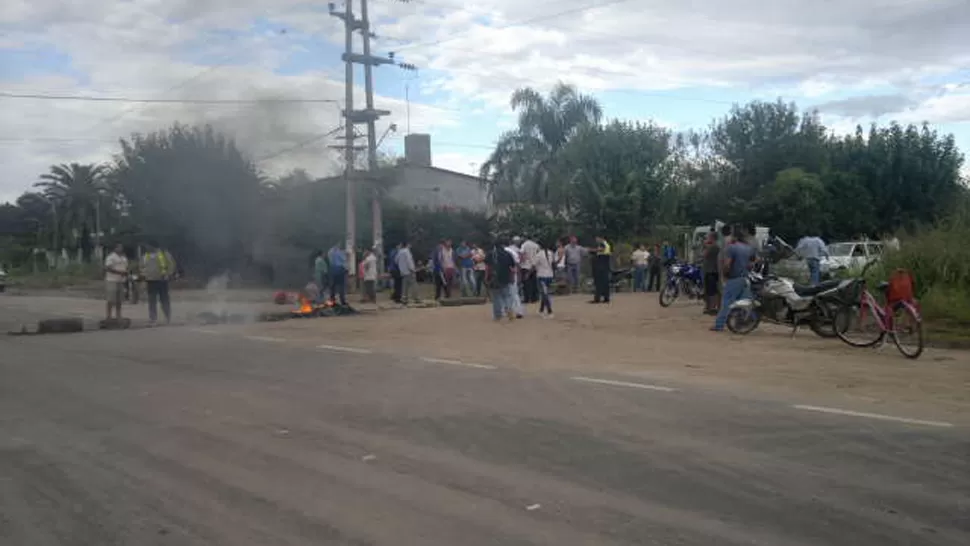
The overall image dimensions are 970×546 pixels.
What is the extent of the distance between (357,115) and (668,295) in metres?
14.2

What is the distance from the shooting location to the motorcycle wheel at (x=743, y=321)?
43.9ft

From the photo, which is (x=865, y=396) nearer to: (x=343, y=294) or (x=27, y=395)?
(x=27, y=395)

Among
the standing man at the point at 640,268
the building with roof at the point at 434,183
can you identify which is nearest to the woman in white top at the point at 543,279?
the standing man at the point at 640,268

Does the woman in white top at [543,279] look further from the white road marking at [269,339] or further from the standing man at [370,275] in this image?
the standing man at [370,275]

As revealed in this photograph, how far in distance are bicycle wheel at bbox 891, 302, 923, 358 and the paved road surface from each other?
3912 millimetres

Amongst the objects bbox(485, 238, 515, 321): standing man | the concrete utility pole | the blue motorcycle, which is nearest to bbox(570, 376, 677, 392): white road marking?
bbox(485, 238, 515, 321): standing man

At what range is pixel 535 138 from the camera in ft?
151

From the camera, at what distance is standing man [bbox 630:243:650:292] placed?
953 inches

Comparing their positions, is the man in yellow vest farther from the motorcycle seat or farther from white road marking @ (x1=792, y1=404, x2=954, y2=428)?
white road marking @ (x1=792, y1=404, x2=954, y2=428)

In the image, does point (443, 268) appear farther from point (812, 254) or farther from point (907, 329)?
point (907, 329)

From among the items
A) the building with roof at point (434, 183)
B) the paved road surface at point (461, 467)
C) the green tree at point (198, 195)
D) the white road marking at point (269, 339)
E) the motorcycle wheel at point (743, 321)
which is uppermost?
the building with roof at point (434, 183)

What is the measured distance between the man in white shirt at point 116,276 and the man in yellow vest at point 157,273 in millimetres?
390

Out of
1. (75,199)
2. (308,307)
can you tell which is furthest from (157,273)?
(75,199)

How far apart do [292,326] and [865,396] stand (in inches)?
441
